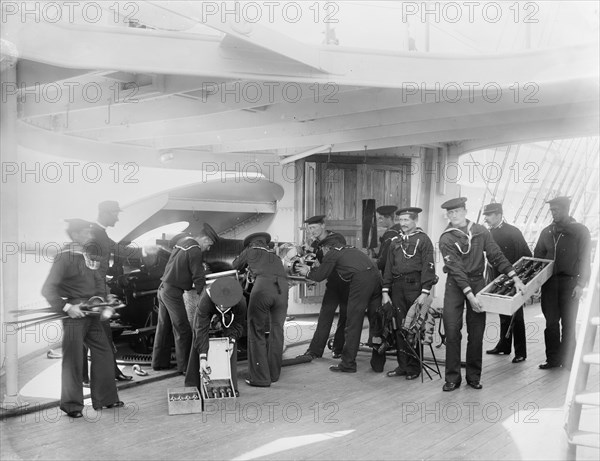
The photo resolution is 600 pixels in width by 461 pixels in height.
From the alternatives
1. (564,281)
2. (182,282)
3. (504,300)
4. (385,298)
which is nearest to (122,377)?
(182,282)

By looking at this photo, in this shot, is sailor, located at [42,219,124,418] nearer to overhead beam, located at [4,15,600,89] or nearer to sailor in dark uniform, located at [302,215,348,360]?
overhead beam, located at [4,15,600,89]

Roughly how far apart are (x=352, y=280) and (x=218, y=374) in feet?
6.89

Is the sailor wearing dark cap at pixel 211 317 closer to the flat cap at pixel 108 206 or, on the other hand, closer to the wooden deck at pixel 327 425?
the wooden deck at pixel 327 425

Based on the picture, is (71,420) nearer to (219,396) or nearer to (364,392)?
(219,396)

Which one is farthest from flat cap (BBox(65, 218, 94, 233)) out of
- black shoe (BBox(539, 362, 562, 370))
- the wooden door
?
the wooden door

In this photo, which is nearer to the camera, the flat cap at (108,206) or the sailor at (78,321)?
the sailor at (78,321)

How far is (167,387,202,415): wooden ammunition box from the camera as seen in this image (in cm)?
584

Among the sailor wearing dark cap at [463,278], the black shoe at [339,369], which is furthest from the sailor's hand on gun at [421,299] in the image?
the black shoe at [339,369]

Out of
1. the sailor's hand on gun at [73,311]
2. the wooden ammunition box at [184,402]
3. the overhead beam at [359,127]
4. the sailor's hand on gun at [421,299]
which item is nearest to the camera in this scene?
the sailor's hand on gun at [73,311]

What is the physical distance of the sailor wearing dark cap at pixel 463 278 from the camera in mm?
6641

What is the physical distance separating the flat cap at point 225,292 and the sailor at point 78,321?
1045 millimetres

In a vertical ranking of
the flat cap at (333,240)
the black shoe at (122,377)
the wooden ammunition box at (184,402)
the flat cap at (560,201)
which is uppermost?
the flat cap at (560,201)

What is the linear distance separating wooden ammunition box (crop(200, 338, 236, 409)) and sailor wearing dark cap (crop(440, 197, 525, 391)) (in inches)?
86.7

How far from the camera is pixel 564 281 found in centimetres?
754
